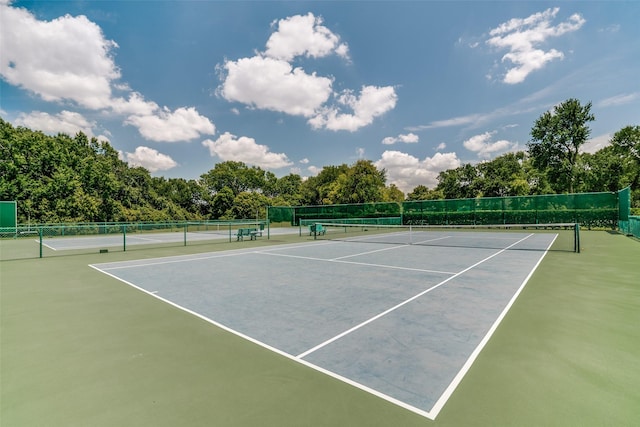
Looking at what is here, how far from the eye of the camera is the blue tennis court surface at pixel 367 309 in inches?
126

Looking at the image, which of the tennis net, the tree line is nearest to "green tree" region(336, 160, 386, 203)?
the tree line

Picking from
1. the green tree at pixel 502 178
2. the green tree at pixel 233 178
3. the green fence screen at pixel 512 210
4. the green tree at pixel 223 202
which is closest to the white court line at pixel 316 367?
the green fence screen at pixel 512 210

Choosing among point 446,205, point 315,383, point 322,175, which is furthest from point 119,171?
point 315,383

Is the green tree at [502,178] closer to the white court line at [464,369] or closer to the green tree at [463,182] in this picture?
the green tree at [463,182]

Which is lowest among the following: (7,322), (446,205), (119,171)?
(7,322)

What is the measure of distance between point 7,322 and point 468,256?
13.0 meters

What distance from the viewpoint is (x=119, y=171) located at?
173ft

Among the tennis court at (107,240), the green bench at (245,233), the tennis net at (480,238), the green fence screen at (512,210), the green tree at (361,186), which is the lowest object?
the tennis court at (107,240)

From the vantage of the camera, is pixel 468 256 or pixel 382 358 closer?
pixel 382 358

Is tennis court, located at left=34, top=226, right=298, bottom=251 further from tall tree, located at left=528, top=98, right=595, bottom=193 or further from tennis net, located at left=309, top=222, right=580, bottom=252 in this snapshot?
tall tree, located at left=528, top=98, right=595, bottom=193

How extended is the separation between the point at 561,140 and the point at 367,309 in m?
50.2

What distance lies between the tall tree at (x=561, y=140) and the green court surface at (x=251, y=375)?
4650cm

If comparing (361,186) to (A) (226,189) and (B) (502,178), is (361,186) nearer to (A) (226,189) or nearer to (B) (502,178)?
(B) (502,178)

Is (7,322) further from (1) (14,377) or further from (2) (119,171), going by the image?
(2) (119,171)
